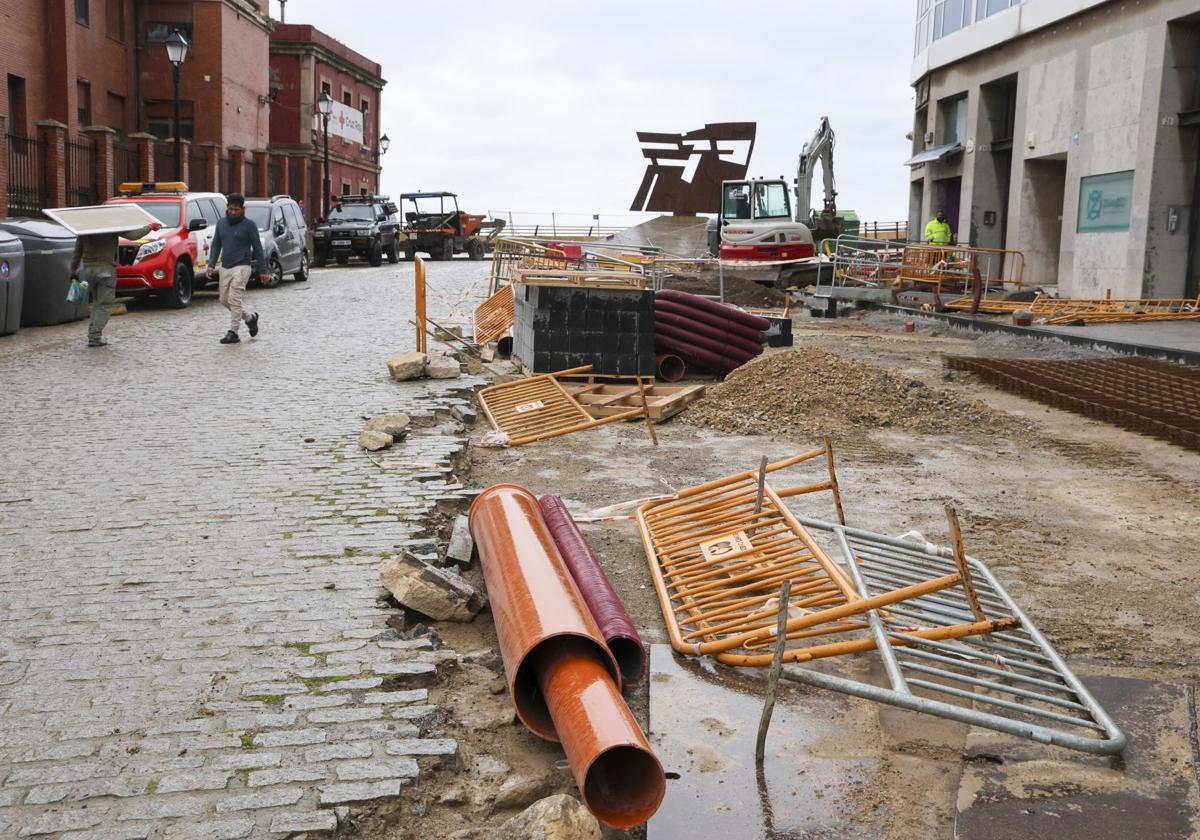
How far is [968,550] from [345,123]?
54.1 m

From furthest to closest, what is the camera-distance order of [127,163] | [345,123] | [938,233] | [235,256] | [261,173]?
[345,123] → [261,173] → [127,163] → [938,233] → [235,256]

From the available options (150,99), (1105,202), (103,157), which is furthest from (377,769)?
(150,99)

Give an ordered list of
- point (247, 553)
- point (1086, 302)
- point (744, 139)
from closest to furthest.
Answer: point (247, 553) < point (1086, 302) < point (744, 139)

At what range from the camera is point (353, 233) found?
34688mm

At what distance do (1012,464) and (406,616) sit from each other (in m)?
5.61

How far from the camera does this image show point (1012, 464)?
8891 mm

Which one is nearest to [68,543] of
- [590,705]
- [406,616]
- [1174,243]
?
[406,616]

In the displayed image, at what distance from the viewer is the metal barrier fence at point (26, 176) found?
25.0m

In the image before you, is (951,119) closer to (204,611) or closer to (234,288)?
(234,288)

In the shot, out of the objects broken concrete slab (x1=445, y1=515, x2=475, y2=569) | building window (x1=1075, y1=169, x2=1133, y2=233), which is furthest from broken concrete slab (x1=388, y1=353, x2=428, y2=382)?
building window (x1=1075, y1=169, x2=1133, y2=233)

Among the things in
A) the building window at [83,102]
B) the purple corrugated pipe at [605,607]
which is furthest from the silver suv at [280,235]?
Answer: the purple corrugated pipe at [605,607]

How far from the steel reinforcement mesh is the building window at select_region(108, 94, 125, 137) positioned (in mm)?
29458

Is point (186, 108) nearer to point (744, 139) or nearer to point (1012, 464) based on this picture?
point (744, 139)

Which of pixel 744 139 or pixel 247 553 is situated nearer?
pixel 247 553
